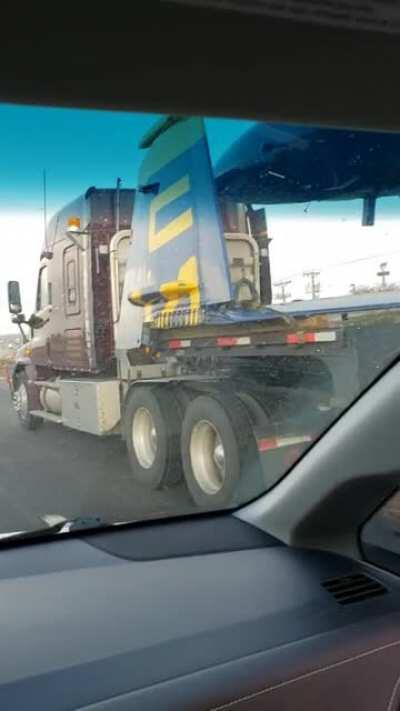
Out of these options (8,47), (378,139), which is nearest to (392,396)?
(378,139)

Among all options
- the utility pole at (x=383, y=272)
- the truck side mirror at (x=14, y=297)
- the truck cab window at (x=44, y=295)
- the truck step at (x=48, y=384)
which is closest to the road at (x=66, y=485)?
the truck side mirror at (x=14, y=297)

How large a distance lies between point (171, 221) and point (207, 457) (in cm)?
128

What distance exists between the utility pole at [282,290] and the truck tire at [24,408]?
138cm

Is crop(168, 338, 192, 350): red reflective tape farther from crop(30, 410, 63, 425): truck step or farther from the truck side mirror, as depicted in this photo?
the truck side mirror

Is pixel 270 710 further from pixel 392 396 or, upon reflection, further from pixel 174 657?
pixel 392 396

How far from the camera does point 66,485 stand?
3086 mm

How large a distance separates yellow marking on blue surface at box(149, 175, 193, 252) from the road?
4.03 feet

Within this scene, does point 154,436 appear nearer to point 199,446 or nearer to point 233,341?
point 199,446

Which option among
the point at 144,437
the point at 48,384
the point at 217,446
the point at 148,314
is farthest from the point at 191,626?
the point at 48,384

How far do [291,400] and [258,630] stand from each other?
4.22ft

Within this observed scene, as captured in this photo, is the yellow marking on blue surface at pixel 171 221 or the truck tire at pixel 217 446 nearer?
the truck tire at pixel 217 446

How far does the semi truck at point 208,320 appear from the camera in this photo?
2846 mm

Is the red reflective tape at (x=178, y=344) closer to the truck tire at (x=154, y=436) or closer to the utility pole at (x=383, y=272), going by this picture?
the truck tire at (x=154, y=436)

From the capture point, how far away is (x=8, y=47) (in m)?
1.61
